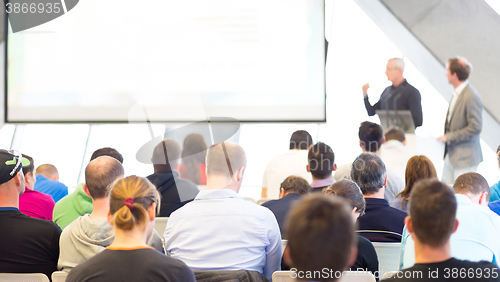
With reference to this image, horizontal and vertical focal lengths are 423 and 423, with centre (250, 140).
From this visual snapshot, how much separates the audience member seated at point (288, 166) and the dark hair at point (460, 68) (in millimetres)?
1733

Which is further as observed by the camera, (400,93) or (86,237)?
(400,93)

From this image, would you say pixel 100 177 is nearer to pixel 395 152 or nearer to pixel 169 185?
pixel 169 185

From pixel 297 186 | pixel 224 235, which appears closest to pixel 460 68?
pixel 297 186

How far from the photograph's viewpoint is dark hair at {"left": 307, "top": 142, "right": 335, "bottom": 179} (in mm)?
3105

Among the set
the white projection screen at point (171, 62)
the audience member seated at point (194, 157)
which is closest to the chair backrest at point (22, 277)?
the audience member seated at point (194, 157)

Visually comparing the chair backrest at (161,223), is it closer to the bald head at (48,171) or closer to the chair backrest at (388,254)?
the chair backrest at (388,254)

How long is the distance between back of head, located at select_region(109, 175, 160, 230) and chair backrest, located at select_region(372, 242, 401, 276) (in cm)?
114

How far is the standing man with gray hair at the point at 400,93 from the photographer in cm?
497

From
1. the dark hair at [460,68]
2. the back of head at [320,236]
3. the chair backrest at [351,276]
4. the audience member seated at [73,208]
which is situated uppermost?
the dark hair at [460,68]

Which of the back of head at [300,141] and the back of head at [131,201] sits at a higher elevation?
the back of head at [131,201]

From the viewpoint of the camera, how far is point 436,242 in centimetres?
123

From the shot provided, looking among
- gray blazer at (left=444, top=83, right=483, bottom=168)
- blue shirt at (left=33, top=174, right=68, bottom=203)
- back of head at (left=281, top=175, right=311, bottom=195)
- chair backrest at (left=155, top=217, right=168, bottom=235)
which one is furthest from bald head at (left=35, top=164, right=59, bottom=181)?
gray blazer at (left=444, top=83, right=483, bottom=168)

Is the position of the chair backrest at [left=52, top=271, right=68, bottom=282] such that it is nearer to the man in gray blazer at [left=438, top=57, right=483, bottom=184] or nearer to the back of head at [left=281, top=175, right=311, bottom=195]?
the back of head at [left=281, top=175, right=311, bottom=195]

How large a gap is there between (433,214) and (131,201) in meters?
Answer: 0.96
